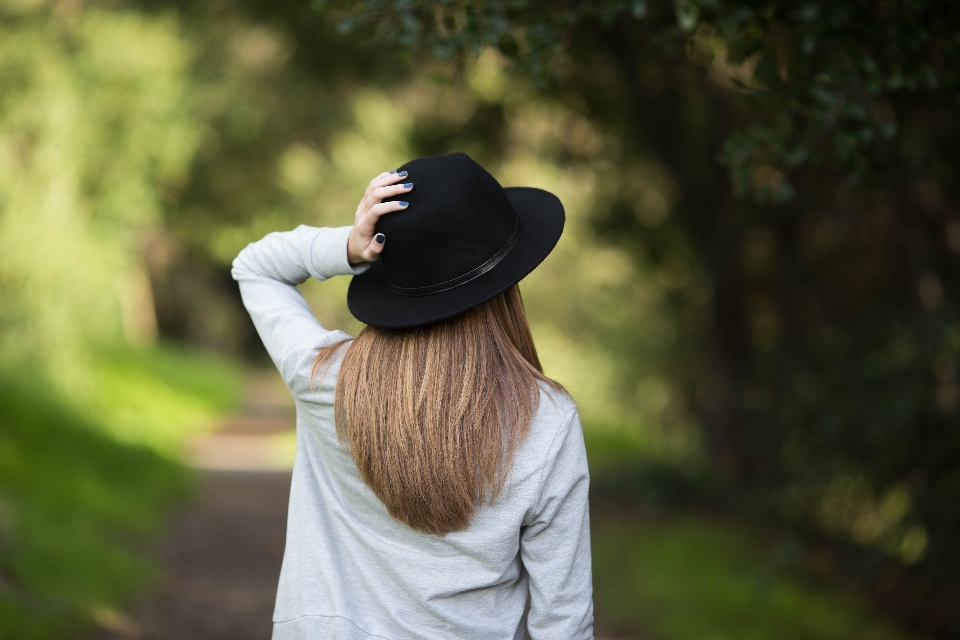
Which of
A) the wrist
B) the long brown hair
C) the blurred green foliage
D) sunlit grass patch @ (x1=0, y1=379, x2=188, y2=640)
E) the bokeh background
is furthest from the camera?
the blurred green foliage

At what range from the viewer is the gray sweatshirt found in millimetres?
1744

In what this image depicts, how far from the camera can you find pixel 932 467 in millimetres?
4789

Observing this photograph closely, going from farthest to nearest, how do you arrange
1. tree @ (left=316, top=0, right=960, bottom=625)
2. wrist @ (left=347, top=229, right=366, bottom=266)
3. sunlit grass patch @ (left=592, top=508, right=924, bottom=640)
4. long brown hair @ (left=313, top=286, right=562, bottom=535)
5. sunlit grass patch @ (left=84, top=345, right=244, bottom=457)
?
sunlit grass patch @ (left=84, top=345, right=244, bottom=457), sunlit grass patch @ (left=592, top=508, right=924, bottom=640), tree @ (left=316, top=0, right=960, bottom=625), wrist @ (left=347, top=229, right=366, bottom=266), long brown hair @ (left=313, top=286, right=562, bottom=535)

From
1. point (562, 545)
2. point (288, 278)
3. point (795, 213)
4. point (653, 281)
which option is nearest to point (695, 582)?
point (795, 213)

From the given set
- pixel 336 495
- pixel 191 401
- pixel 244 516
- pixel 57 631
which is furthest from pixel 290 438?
pixel 336 495

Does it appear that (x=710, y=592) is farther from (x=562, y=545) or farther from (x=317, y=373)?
(x=317, y=373)

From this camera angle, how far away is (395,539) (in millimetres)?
1827

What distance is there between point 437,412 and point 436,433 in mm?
38

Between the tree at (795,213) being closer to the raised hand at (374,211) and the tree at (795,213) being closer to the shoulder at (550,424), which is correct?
the raised hand at (374,211)

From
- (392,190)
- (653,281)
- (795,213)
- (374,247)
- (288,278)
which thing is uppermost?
(392,190)

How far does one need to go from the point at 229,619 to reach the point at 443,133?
436 cm

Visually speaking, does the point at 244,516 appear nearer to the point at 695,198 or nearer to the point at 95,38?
the point at 95,38

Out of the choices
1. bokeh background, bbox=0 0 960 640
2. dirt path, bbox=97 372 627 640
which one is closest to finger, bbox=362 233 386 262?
bokeh background, bbox=0 0 960 640

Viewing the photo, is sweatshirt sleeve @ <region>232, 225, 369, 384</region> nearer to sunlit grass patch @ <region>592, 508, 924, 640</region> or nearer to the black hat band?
the black hat band
